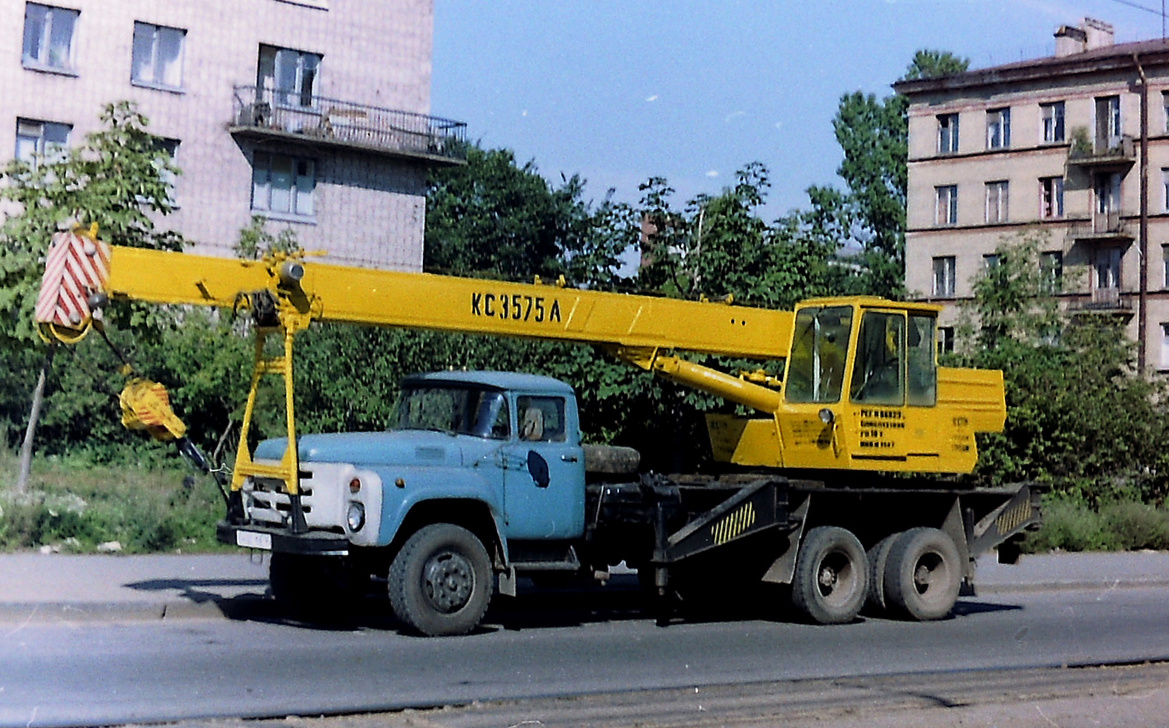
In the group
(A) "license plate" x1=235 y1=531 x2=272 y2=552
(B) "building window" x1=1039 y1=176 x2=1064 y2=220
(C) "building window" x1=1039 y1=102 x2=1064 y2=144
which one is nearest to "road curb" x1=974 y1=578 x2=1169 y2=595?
(A) "license plate" x1=235 y1=531 x2=272 y2=552

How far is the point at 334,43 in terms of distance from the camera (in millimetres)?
42188

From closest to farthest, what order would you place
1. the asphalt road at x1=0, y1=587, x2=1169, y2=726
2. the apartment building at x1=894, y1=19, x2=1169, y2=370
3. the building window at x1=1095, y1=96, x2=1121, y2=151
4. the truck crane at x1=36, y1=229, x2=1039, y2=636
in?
the asphalt road at x1=0, y1=587, x2=1169, y2=726
the truck crane at x1=36, y1=229, x2=1039, y2=636
the apartment building at x1=894, y1=19, x2=1169, y2=370
the building window at x1=1095, y1=96, x2=1121, y2=151

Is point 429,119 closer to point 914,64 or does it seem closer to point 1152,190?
point 1152,190

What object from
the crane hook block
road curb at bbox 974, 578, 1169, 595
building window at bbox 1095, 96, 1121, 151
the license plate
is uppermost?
building window at bbox 1095, 96, 1121, 151

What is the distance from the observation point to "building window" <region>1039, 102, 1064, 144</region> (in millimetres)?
63031

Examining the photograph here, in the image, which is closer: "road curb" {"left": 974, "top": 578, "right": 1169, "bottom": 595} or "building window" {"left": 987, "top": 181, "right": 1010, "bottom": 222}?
"road curb" {"left": 974, "top": 578, "right": 1169, "bottom": 595}

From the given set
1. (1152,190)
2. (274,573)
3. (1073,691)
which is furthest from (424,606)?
(1152,190)

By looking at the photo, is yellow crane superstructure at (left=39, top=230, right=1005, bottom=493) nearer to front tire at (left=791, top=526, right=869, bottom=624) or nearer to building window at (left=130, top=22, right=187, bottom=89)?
front tire at (left=791, top=526, right=869, bottom=624)

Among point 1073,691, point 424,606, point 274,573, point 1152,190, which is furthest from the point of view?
point 1152,190

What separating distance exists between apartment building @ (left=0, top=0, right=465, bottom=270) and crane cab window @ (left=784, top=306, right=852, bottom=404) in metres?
25.3

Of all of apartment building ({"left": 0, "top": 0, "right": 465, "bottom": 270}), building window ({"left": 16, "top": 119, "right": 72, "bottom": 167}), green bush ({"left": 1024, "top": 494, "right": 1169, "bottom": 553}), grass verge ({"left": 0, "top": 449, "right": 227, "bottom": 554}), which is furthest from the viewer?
apartment building ({"left": 0, "top": 0, "right": 465, "bottom": 270})

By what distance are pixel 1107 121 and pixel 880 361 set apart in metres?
50.4

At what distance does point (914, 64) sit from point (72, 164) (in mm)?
67616

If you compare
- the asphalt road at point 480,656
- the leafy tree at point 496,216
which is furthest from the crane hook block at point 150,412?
the leafy tree at point 496,216
